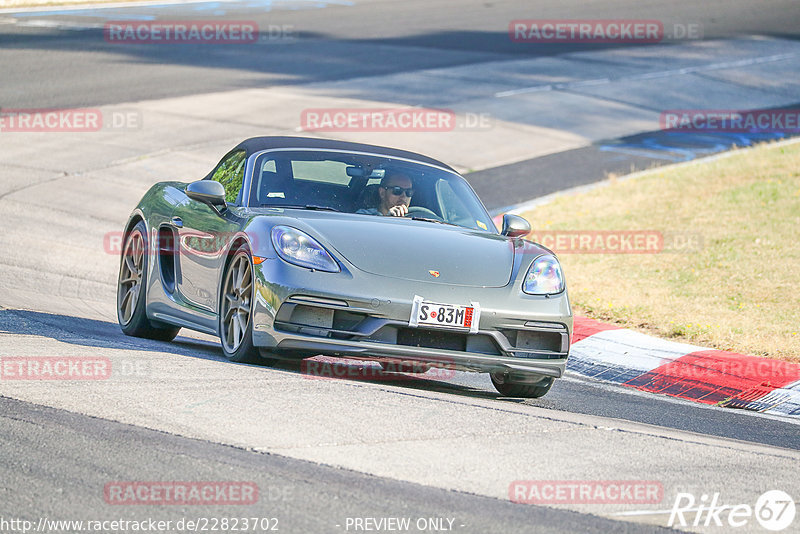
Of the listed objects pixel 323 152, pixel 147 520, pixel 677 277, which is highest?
pixel 323 152

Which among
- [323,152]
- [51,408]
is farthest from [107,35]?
[51,408]

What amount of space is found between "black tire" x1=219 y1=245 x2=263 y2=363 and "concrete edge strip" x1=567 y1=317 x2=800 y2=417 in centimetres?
291

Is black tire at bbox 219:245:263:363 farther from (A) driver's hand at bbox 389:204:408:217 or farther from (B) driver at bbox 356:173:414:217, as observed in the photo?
(A) driver's hand at bbox 389:204:408:217

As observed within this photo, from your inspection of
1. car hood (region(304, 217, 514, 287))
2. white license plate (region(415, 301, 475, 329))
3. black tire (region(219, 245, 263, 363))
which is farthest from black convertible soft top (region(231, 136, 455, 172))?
white license plate (region(415, 301, 475, 329))

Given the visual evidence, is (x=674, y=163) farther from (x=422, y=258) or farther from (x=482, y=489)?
(x=482, y=489)

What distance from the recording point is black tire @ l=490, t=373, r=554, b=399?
25.1ft

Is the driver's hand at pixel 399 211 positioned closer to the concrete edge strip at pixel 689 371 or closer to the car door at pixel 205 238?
the car door at pixel 205 238

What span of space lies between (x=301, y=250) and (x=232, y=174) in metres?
1.71

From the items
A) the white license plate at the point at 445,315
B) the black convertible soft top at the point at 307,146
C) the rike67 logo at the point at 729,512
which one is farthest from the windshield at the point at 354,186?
the rike67 logo at the point at 729,512

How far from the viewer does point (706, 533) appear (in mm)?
4457

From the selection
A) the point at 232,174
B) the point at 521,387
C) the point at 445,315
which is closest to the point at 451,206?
the point at 521,387

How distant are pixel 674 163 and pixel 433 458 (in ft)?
50.2

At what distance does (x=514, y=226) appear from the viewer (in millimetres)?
8164

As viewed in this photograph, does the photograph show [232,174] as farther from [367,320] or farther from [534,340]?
[534,340]
